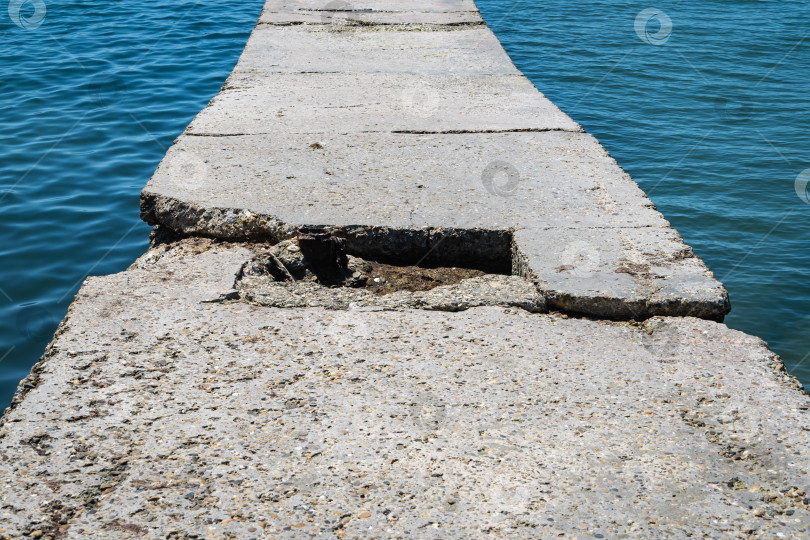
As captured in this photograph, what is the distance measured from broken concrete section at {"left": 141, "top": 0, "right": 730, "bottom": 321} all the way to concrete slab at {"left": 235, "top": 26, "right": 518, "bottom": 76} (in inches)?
5.1

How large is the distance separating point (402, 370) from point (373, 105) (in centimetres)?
237

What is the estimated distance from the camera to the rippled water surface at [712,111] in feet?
15.3

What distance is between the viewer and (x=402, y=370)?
2.08 m

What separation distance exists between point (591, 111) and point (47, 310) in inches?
202

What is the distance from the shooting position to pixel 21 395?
1953mm

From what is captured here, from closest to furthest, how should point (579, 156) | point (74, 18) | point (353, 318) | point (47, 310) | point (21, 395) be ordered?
1. point (21, 395)
2. point (353, 318)
3. point (579, 156)
4. point (47, 310)
5. point (74, 18)

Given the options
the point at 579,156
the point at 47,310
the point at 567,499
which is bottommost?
the point at 47,310

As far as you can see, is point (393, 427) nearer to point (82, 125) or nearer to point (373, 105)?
point (373, 105)

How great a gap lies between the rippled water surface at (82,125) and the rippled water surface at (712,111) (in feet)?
11.4

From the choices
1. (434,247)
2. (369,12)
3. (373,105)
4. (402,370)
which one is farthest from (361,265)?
(369,12)

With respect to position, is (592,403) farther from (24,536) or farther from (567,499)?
(24,536)

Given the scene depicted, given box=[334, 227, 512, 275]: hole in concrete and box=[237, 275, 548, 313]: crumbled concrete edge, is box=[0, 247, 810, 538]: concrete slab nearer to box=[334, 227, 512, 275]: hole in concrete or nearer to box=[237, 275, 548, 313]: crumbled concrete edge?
box=[237, 275, 548, 313]: crumbled concrete edge

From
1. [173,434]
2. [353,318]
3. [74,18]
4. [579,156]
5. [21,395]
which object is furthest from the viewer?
[74,18]

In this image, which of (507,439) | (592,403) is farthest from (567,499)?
(592,403)
